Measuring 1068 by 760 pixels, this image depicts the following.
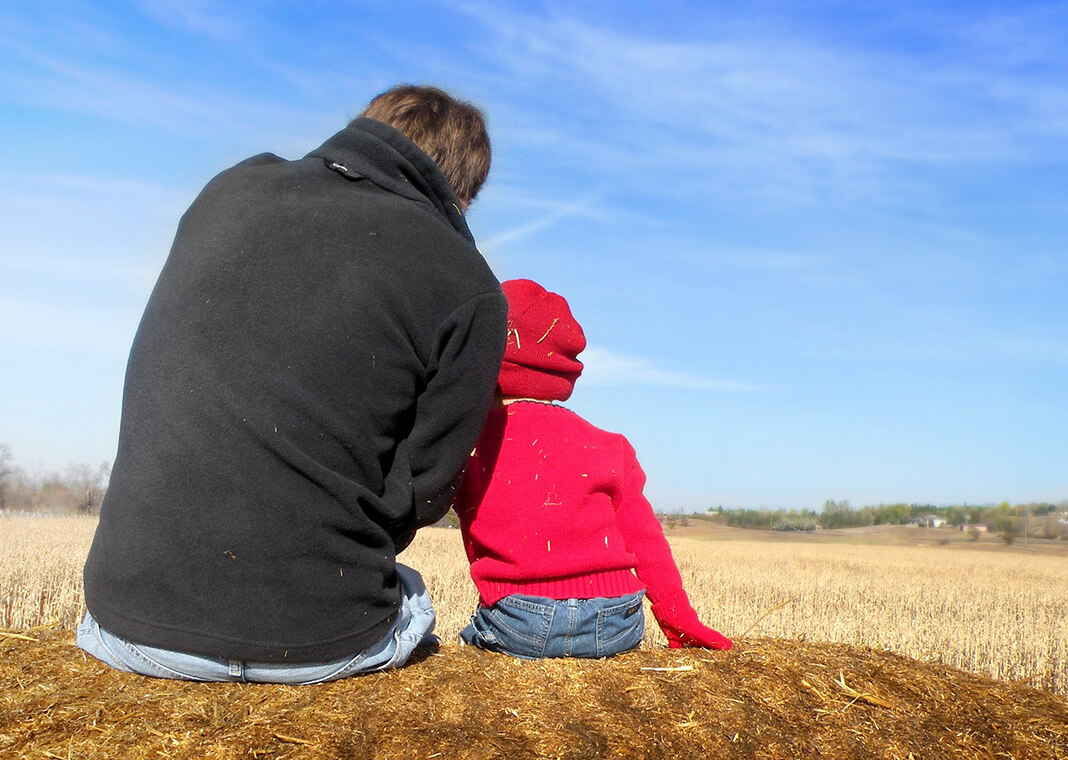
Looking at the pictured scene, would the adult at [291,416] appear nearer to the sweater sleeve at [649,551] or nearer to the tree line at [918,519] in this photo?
the sweater sleeve at [649,551]

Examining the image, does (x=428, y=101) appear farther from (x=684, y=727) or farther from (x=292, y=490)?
(x=684, y=727)

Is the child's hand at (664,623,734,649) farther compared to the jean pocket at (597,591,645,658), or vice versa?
the child's hand at (664,623,734,649)

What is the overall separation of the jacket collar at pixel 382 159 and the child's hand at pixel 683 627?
2.00 meters

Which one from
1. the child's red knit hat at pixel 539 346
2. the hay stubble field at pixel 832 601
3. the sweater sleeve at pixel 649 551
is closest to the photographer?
the child's red knit hat at pixel 539 346

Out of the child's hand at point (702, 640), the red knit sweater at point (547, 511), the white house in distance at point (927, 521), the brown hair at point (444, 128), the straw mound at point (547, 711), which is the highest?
the brown hair at point (444, 128)

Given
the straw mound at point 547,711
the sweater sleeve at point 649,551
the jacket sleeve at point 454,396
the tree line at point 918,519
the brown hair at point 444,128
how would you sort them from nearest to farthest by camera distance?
1. the straw mound at point 547,711
2. the jacket sleeve at point 454,396
3. the brown hair at point 444,128
4. the sweater sleeve at point 649,551
5. the tree line at point 918,519

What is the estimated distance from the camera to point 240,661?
2527 millimetres

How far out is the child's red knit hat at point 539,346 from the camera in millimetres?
3512

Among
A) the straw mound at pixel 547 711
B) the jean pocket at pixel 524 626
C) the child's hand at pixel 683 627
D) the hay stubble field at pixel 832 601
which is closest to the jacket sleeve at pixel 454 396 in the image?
the straw mound at pixel 547 711

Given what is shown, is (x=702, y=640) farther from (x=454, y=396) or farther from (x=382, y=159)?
(x=382, y=159)

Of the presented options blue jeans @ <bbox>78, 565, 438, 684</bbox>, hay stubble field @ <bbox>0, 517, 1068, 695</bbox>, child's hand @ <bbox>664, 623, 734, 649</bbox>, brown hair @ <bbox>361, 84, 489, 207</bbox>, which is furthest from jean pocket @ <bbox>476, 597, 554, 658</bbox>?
hay stubble field @ <bbox>0, 517, 1068, 695</bbox>

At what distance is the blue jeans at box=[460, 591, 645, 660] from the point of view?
3.36 m

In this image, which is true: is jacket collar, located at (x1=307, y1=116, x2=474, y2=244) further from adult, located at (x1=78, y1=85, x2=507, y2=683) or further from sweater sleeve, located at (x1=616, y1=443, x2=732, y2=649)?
sweater sleeve, located at (x1=616, y1=443, x2=732, y2=649)

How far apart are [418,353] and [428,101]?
3.40ft
